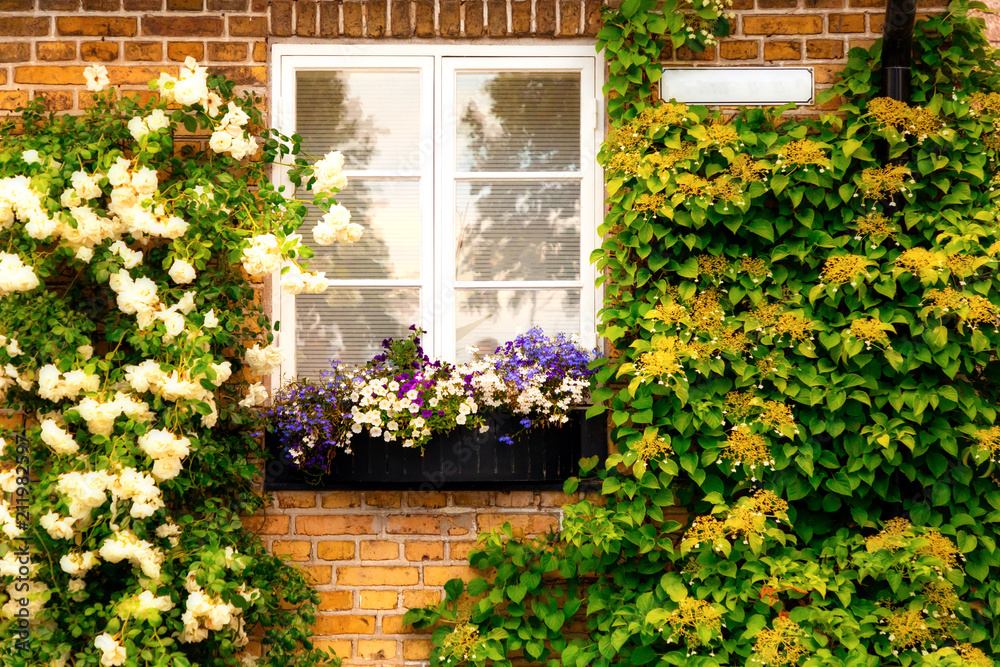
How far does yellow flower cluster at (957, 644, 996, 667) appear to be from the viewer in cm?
228

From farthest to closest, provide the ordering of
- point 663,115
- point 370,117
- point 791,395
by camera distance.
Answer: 1. point 370,117
2. point 663,115
3. point 791,395

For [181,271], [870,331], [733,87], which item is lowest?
[870,331]

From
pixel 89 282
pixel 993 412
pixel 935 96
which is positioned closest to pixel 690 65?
pixel 935 96

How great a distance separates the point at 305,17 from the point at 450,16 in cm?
53

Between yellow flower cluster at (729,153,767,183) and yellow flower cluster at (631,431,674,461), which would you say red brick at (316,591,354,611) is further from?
yellow flower cluster at (729,153,767,183)

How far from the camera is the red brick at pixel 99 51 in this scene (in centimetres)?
266

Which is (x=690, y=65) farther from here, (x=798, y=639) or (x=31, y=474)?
(x=31, y=474)

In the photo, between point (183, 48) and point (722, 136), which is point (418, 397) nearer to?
point (722, 136)

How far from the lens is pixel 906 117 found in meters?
2.48

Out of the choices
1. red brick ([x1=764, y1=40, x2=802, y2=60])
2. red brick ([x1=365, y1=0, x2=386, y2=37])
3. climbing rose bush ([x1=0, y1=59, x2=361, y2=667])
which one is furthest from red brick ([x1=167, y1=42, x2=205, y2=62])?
red brick ([x1=764, y1=40, x2=802, y2=60])

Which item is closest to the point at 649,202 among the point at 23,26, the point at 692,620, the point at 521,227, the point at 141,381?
the point at 521,227

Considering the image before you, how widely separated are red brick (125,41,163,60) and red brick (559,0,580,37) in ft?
4.87

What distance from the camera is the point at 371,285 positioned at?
272 centimetres

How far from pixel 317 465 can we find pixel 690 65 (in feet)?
6.50
